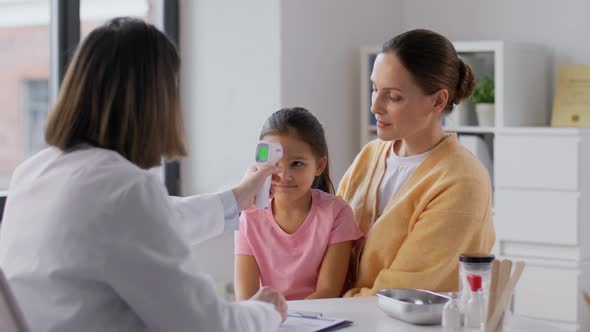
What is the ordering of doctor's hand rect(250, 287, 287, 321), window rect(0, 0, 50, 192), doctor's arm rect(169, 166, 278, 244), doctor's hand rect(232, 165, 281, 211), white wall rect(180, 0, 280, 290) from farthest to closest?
1. white wall rect(180, 0, 280, 290)
2. window rect(0, 0, 50, 192)
3. doctor's hand rect(232, 165, 281, 211)
4. doctor's arm rect(169, 166, 278, 244)
5. doctor's hand rect(250, 287, 287, 321)

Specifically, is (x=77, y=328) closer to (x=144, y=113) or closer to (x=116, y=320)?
(x=116, y=320)

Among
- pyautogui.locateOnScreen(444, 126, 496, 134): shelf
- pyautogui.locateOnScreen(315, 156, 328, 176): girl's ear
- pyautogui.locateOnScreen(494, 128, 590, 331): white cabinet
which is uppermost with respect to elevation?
pyautogui.locateOnScreen(444, 126, 496, 134): shelf

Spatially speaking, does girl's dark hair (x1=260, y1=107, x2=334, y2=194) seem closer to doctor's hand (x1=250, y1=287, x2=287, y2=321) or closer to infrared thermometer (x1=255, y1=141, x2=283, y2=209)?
infrared thermometer (x1=255, y1=141, x2=283, y2=209)

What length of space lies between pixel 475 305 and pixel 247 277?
2.18 feet

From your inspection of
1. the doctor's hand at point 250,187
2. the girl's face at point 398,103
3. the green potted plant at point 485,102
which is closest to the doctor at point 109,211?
the doctor's hand at point 250,187

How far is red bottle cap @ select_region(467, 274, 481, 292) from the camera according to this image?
1758mm

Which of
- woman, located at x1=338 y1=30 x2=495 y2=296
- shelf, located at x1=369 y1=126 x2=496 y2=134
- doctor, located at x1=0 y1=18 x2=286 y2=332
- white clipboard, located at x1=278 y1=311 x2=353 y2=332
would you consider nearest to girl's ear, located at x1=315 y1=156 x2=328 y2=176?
woman, located at x1=338 y1=30 x2=495 y2=296

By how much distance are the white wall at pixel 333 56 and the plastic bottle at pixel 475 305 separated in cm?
235

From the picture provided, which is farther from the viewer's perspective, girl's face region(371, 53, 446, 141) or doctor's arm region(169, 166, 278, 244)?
girl's face region(371, 53, 446, 141)

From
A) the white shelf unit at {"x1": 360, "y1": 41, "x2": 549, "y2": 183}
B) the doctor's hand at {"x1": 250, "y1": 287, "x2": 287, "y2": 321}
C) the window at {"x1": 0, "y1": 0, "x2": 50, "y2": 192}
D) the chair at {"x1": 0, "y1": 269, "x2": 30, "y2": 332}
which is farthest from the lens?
the white shelf unit at {"x1": 360, "y1": 41, "x2": 549, "y2": 183}

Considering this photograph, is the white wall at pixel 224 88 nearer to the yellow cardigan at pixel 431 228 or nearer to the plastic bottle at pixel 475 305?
the yellow cardigan at pixel 431 228

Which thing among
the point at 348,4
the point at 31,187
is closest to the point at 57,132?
the point at 31,187

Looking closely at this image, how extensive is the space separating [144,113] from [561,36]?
3127 mm

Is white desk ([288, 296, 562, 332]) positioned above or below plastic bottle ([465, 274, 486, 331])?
below
